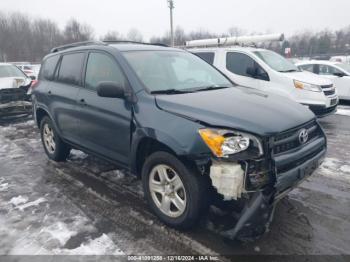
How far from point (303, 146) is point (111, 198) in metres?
2.36

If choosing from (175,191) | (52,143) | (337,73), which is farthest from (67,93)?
(337,73)

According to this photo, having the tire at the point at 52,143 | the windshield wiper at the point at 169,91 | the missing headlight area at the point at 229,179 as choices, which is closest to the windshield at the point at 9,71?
the tire at the point at 52,143

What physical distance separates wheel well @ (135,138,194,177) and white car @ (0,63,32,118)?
7.47 m

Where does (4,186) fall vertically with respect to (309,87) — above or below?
below

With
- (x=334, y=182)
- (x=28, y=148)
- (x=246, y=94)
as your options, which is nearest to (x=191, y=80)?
(x=246, y=94)

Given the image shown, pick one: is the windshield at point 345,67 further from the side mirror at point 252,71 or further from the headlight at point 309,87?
the side mirror at point 252,71

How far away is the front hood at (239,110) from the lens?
9.25 feet

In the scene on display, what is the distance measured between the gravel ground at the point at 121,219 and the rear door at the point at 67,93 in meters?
0.73

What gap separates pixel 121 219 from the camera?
3.48m

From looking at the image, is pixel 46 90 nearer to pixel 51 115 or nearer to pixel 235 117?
pixel 51 115

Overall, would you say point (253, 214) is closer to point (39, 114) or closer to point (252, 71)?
point (39, 114)

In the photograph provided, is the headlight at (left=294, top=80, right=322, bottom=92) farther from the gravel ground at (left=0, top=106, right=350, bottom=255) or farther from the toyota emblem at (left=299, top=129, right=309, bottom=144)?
the toyota emblem at (left=299, top=129, right=309, bottom=144)

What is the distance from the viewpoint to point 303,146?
3107 millimetres

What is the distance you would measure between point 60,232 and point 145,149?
1.22m
